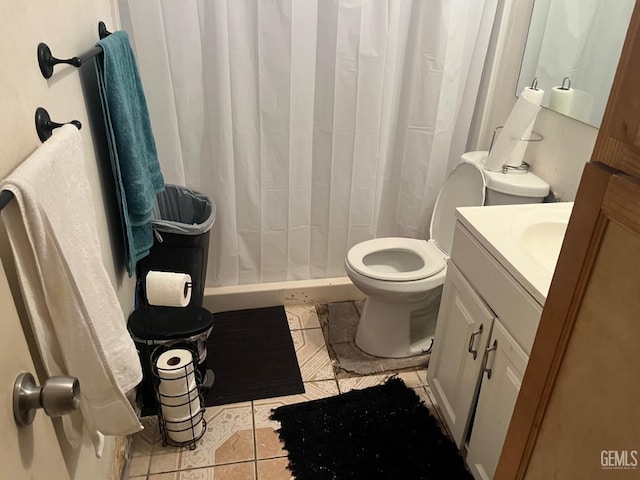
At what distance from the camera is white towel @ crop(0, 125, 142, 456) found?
70 centimetres

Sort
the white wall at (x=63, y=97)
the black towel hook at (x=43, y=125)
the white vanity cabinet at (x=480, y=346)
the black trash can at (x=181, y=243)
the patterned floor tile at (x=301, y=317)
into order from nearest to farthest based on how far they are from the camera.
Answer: the white wall at (x=63, y=97), the black towel hook at (x=43, y=125), the white vanity cabinet at (x=480, y=346), the black trash can at (x=181, y=243), the patterned floor tile at (x=301, y=317)

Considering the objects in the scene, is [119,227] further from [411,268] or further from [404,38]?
[404,38]

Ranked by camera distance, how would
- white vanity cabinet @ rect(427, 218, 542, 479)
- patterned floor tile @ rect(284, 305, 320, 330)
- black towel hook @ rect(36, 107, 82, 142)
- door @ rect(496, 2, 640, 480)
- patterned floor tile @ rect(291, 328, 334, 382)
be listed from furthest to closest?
patterned floor tile @ rect(284, 305, 320, 330) < patterned floor tile @ rect(291, 328, 334, 382) < white vanity cabinet @ rect(427, 218, 542, 479) < black towel hook @ rect(36, 107, 82, 142) < door @ rect(496, 2, 640, 480)

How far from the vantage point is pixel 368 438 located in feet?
5.69

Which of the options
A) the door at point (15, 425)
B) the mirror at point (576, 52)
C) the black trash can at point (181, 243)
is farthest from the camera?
the black trash can at point (181, 243)

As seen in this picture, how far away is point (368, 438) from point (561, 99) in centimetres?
138

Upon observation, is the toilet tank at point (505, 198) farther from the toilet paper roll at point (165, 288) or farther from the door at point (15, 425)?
the door at point (15, 425)

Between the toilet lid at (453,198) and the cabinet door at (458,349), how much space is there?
1.51 ft

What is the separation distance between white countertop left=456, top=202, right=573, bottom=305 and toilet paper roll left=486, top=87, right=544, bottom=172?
370 mm

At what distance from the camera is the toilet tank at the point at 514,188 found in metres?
1.76

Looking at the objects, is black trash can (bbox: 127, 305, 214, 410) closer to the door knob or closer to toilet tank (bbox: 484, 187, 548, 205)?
the door knob

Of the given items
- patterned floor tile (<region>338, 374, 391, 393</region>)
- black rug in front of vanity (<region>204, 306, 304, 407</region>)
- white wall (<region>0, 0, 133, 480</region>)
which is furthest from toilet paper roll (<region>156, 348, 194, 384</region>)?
patterned floor tile (<region>338, 374, 391, 393</region>)

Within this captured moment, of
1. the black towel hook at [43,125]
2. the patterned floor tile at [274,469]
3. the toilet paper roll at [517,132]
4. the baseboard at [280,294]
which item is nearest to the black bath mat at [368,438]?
the patterned floor tile at [274,469]

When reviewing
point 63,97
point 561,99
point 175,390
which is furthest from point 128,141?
point 561,99
